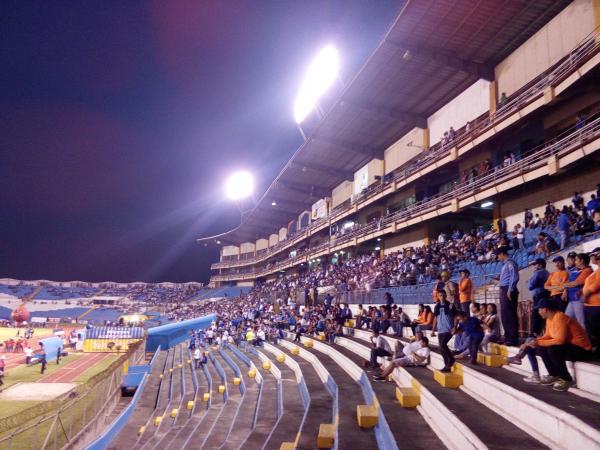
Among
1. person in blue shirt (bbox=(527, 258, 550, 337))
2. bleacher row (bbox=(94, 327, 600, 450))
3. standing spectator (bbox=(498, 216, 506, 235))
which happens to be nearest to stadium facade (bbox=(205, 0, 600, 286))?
standing spectator (bbox=(498, 216, 506, 235))

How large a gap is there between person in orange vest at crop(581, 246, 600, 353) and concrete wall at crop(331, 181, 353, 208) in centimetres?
3128

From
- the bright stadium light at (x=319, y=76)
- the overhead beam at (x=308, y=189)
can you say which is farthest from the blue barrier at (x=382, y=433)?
the bright stadium light at (x=319, y=76)

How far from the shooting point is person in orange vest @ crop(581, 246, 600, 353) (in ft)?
17.1

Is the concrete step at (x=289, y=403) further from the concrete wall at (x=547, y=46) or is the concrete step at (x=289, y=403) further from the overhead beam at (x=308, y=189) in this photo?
the overhead beam at (x=308, y=189)

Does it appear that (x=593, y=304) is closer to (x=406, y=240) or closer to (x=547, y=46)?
(x=547, y=46)

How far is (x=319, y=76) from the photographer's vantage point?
1615 inches

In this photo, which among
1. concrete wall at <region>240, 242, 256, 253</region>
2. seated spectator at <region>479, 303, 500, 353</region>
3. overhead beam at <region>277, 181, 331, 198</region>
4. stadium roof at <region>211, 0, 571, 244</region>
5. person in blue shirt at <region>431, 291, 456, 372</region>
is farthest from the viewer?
concrete wall at <region>240, 242, 256, 253</region>

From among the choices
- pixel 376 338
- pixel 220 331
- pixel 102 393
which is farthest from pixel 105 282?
pixel 376 338

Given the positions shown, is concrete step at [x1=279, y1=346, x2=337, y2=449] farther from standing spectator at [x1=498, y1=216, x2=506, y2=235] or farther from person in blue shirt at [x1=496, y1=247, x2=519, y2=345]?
standing spectator at [x1=498, y1=216, x2=506, y2=235]

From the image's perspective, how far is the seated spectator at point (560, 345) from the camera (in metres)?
5.00

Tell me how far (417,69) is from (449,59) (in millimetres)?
1735

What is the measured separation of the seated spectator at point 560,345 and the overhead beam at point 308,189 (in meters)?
36.6

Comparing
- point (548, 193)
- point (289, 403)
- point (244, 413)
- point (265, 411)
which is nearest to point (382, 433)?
point (289, 403)

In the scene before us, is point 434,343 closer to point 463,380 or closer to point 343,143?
point 463,380
